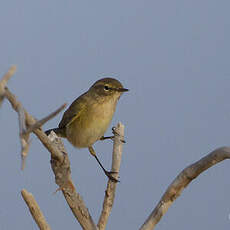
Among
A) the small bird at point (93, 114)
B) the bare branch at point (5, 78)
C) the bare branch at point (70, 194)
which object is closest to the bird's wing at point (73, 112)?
the small bird at point (93, 114)

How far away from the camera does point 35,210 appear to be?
1.53 metres

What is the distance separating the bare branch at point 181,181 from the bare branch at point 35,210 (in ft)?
1.15

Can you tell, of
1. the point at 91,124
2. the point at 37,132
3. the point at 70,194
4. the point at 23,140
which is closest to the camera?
the point at 23,140

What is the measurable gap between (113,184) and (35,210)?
58 cm

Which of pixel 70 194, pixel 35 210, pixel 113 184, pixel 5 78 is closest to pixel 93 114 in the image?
pixel 113 184

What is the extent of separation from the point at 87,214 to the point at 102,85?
4.19 ft

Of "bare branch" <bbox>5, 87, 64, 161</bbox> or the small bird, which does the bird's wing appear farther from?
"bare branch" <bbox>5, 87, 64, 161</bbox>

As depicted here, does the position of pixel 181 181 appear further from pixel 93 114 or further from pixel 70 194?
pixel 93 114

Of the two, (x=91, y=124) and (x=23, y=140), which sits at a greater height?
(x=23, y=140)

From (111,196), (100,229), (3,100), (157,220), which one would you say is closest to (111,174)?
(111,196)

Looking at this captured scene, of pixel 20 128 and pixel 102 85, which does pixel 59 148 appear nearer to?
pixel 20 128

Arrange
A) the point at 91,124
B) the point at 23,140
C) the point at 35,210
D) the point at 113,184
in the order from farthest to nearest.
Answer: the point at 91,124 < the point at 113,184 < the point at 35,210 < the point at 23,140

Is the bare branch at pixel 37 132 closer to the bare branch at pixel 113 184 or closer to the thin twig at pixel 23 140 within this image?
the thin twig at pixel 23 140

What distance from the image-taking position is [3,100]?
3.38 ft
